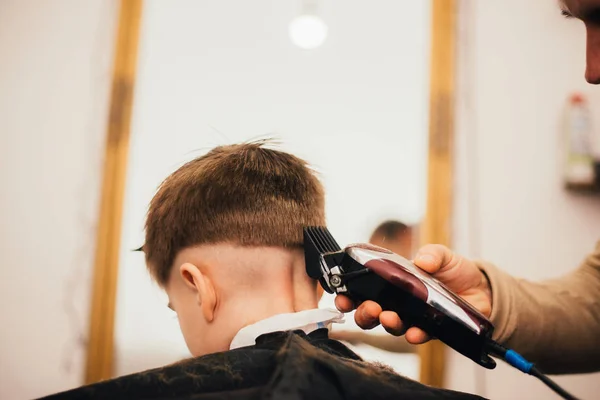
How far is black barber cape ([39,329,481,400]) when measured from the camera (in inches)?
23.5

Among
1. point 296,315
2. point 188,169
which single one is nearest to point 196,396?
point 296,315

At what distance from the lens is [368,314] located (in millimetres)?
750

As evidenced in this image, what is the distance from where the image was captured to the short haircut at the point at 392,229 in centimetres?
174

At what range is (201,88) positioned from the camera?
186cm

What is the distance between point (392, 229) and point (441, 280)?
2.69ft

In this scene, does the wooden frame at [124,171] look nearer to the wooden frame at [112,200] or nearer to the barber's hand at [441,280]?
the wooden frame at [112,200]

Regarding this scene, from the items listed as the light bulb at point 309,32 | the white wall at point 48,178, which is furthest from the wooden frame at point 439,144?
the white wall at point 48,178

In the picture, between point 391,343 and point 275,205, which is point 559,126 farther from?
point 275,205

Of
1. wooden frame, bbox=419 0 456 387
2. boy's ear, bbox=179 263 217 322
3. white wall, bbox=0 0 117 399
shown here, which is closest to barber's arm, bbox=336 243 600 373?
boy's ear, bbox=179 263 217 322

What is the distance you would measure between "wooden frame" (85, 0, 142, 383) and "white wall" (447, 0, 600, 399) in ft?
4.32

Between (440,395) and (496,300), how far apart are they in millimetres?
366

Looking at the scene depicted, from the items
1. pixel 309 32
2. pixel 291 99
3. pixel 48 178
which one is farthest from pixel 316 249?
pixel 48 178

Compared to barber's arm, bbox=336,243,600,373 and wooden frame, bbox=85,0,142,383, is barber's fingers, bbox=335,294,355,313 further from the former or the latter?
wooden frame, bbox=85,0,142,383

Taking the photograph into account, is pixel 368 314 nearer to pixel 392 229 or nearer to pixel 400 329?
pixel 400 329
